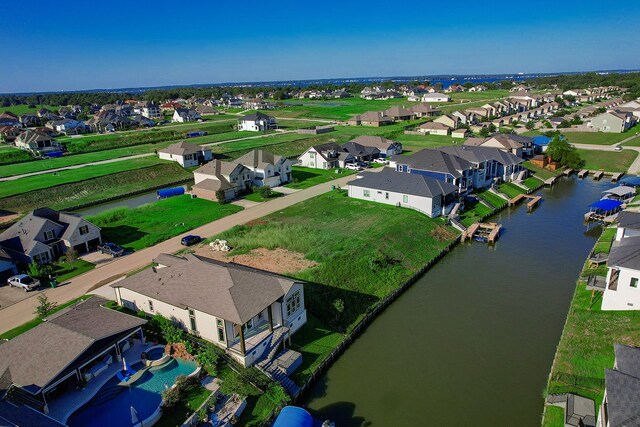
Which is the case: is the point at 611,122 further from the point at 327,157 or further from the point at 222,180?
the point at 222,180

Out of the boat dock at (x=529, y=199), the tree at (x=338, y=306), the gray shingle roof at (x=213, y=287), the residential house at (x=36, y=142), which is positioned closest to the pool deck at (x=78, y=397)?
the gray shingle roof at (x=213, y=287)

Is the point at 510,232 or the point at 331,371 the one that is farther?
the point at 510,232

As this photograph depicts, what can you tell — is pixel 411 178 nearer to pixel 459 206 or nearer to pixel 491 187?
pixel 459 206

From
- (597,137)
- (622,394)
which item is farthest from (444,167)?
(597,137)

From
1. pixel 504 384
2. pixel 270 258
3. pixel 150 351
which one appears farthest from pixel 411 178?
pixel 150 351

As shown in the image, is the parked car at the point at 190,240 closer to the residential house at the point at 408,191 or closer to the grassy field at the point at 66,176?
the residential house at the point at 408,191

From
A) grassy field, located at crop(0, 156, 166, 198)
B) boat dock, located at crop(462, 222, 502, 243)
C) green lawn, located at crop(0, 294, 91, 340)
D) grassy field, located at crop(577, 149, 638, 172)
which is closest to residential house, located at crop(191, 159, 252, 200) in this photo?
grassy field, located at crop(0, 156, 166, 198)

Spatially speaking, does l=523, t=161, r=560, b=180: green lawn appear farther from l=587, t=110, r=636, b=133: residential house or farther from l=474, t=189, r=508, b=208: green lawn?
l=587, t=110, r=636, b=133: residential house
